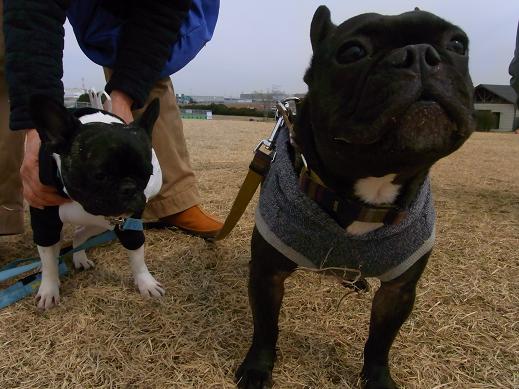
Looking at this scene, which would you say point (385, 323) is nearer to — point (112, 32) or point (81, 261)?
point (81, 261)

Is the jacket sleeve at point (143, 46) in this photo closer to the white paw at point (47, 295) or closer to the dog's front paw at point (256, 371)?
the white paw at point (47, 295)

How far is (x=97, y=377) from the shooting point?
1412 mm

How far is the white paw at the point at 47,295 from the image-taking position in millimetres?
1812

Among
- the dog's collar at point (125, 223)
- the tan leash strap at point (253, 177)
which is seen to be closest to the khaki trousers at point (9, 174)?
the dog's collar at point (125, 223)

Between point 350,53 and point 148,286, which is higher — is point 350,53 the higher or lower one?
the higher one

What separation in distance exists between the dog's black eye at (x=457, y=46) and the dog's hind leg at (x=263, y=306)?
2.20ft

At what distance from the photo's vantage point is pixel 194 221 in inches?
103

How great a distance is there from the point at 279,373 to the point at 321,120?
0.80 m

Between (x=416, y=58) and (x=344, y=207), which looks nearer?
(x=416, y=58)

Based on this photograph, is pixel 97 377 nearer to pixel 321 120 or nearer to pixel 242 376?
pixel 242 376

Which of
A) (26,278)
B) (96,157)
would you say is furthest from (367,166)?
(26,278)

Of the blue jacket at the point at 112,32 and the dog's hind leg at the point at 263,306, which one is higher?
the blue jacket at the point at 112,32

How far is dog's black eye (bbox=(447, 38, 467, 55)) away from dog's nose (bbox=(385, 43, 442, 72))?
115 millimetres

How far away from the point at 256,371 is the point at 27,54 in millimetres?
1242
